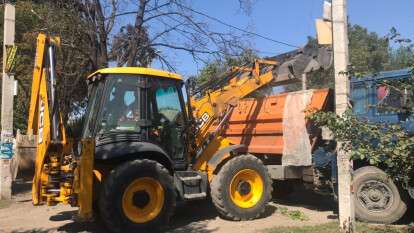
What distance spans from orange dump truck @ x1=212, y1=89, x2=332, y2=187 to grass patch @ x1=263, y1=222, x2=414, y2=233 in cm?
137

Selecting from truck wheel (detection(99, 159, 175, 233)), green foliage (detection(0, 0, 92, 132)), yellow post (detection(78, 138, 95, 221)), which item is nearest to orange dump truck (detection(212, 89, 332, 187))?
truck wheel (detection(99, 159, 175, 233))

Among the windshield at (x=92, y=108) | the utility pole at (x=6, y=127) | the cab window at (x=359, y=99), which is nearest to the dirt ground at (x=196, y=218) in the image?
the utility pole at (x=6, y=127)

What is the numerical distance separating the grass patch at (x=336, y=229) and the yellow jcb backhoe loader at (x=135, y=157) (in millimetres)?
1312

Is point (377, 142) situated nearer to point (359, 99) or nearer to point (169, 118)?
point (359, 99)

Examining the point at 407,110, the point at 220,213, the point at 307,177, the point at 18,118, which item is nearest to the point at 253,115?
the point at 307,177

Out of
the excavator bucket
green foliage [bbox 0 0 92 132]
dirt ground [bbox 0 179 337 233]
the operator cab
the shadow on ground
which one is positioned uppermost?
green foliage [bbox 0 0 92 132]

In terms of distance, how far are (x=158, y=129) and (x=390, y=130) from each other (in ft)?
15.4

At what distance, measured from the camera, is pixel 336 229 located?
8336 mm

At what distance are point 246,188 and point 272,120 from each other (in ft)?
5.93

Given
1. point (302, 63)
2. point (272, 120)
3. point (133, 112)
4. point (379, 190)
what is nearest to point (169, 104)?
point (133, 112)

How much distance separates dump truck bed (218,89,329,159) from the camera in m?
10.6

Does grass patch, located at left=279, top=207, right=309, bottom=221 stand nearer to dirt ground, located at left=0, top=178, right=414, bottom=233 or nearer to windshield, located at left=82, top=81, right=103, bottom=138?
dirt ground, located at left=0, top=178, right=414, bottom=233

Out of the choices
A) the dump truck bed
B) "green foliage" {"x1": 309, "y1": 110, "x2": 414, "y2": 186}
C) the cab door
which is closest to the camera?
"green foliage" {"x1": 309, "y1": 110, "x2": 414, "y2": 186}

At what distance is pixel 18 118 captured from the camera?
21547 mm
